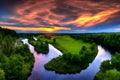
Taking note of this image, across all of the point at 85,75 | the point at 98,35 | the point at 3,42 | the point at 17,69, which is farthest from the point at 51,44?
the point at 17,69

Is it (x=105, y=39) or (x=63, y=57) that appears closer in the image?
(x=63, y=57)

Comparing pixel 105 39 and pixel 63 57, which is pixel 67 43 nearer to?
pixel 105 39

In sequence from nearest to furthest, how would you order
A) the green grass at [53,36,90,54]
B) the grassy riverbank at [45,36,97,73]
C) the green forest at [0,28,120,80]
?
1. the green forest at [0,28,120,80]
2. the grassy riverbank at [45,36,97,73]
3. the green grass at [53,36,90,54]

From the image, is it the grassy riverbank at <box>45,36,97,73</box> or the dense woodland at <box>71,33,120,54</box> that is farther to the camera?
the dense woodland at <box>71,33,120,54</box>

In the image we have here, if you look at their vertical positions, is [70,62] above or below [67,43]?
below

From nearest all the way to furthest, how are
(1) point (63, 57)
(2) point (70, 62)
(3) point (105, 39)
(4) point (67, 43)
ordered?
(2) point (70, 62) → (1) point (63, 57) → (4) point (67, 43) → (3) point (105, 39)

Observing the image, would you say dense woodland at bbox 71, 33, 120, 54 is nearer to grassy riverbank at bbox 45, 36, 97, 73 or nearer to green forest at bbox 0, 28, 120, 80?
green forest at bbox 0, 28, 120, 80

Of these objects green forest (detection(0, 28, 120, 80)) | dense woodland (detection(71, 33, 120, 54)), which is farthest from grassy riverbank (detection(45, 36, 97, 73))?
dense woodland (detection(71, 33, 120, 54))

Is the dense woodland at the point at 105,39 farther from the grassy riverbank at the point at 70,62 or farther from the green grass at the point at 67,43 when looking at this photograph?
the grassy riverbank at the point at 70,62

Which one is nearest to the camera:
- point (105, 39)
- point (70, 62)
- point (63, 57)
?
point (70, 62)

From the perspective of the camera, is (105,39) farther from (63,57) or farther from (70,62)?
(70,62)

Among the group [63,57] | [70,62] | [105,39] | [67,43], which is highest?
[105,39]

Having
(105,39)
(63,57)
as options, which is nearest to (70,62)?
(63,57)

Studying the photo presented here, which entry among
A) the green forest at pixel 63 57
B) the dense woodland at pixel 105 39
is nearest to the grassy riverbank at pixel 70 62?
the green forest at pixel 63 57
